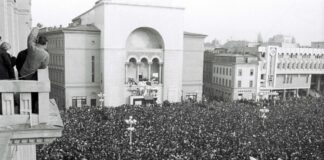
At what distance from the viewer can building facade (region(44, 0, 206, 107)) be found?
3238 centimetres

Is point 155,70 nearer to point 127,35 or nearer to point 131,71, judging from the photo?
point 131,71

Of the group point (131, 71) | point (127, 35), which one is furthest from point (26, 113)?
point (131, 71)

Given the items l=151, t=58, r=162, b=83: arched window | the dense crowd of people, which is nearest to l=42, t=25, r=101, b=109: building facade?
l=151, t=58, r=162, b=83: arched window

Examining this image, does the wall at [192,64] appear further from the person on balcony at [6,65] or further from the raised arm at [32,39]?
the raised arm at [32,39]

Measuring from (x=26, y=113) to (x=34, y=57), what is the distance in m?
0.80

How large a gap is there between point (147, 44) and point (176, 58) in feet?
12.4

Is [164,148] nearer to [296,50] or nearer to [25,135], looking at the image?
[25,135]

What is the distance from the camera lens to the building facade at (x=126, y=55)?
32375 mm

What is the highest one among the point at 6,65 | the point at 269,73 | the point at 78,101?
the point at 6,65

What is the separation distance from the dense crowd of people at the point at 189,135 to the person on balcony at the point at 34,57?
975 centimetres

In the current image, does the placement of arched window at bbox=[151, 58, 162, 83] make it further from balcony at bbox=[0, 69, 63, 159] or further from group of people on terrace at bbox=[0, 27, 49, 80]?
balcony at bbox=[0, 69, 63, 159]

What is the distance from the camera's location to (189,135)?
17.7 metres

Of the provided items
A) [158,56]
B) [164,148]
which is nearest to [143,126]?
[164,148]

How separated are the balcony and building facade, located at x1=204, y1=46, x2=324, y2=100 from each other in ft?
120
